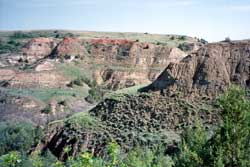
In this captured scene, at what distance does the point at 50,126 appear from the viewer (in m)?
57.4

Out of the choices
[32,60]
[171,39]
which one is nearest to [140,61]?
[32,60]

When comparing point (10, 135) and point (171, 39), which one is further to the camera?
point (171, 39)

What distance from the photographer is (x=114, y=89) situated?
9500cm

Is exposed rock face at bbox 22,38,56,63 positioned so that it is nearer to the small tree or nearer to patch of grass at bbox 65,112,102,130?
patch of grass at bbox 65,112,102,130

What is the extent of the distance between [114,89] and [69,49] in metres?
17.9

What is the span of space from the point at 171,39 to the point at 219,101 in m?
126

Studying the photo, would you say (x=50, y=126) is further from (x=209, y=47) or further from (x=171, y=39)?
(x=171, y=39)

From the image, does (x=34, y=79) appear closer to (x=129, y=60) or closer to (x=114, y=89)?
(x=114, y=89)

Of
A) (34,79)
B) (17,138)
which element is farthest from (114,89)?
Result: (17,138)

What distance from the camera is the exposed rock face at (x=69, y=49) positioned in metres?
106

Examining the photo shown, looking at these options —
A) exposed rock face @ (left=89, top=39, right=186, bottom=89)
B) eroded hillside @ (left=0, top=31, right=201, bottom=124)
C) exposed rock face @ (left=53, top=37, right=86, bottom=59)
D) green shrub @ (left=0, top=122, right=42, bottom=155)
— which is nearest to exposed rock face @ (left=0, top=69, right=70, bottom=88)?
eroded hillside @ (left=0, top=31, right=201, bottom=124)

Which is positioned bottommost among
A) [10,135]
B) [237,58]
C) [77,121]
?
[10,135]

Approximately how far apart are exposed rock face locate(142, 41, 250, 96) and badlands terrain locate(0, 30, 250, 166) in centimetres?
10

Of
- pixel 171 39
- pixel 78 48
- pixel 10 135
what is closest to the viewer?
pixel 10 135
